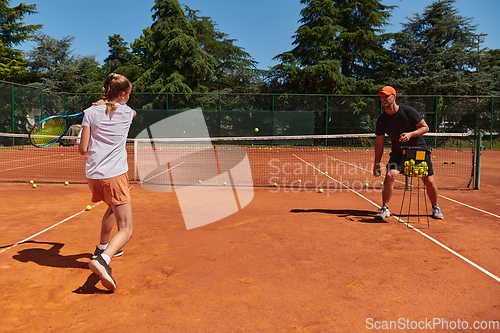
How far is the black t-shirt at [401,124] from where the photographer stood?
4.71 m

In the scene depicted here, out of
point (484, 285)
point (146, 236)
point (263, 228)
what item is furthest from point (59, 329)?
point (484, 285)

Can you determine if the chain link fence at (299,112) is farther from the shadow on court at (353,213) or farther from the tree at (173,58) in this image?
the shadow on court at (353,213)

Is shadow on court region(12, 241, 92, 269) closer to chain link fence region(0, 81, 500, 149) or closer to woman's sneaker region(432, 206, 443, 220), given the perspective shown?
woman's sneaker region(432, 206, 443, 220)

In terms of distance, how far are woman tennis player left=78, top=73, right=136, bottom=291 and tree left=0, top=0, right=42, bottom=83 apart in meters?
29.1

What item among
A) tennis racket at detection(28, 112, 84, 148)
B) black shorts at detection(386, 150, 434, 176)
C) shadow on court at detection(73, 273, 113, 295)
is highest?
tennis racket at detection(28, 112, 84, 148)

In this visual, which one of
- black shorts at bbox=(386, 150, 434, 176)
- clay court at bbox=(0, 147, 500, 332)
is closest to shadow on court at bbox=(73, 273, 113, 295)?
clay court at bbox=(0, 147, 500, 332)

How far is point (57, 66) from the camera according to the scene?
99.6 feet

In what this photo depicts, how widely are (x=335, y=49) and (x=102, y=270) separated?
2512 centimetres

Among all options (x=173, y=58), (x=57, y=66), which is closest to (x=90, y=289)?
(x=173, y=58)

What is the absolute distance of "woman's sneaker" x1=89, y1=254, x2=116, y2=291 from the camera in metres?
2.64

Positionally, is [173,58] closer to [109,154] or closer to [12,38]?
[12,38]

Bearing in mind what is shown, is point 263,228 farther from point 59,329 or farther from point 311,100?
point 311,100

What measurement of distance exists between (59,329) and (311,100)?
19257mm

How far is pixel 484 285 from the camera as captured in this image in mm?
2949
